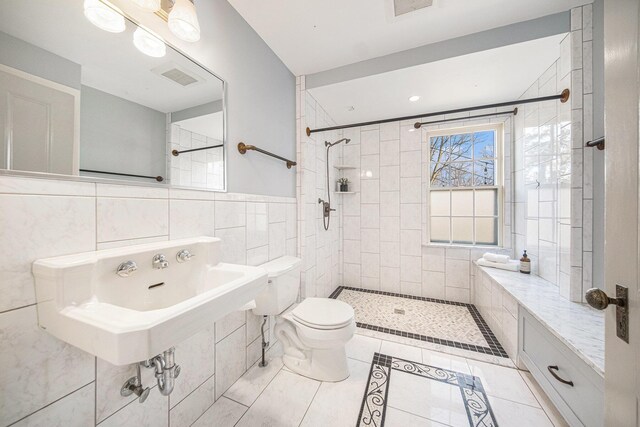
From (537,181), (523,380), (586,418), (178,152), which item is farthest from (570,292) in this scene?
(178,152)

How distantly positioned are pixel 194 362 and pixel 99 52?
1.47 metres

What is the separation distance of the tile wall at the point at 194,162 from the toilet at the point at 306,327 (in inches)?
25.9

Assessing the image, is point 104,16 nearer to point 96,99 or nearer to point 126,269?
point 96,99

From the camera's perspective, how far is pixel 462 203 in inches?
107

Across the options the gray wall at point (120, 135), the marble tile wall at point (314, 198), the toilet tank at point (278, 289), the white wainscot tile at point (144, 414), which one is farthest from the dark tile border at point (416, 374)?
the gray wall at point (120, 135)

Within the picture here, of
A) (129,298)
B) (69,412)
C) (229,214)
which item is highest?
(229,214)

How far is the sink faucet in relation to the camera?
92 cm

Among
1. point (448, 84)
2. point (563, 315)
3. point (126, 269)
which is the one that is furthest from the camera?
point (448, 84)

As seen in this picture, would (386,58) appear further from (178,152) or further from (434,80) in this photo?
(178,152)

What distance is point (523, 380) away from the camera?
1472 millimetres

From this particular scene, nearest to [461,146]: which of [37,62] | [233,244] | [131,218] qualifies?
[233,244]

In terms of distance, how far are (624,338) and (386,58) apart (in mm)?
2106

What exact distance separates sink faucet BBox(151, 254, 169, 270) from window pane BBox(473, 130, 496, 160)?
322 cm

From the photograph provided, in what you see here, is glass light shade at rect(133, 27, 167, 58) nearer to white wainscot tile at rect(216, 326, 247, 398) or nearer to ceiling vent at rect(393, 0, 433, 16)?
ceiling vent at rect(393, 0, 433, 16)
